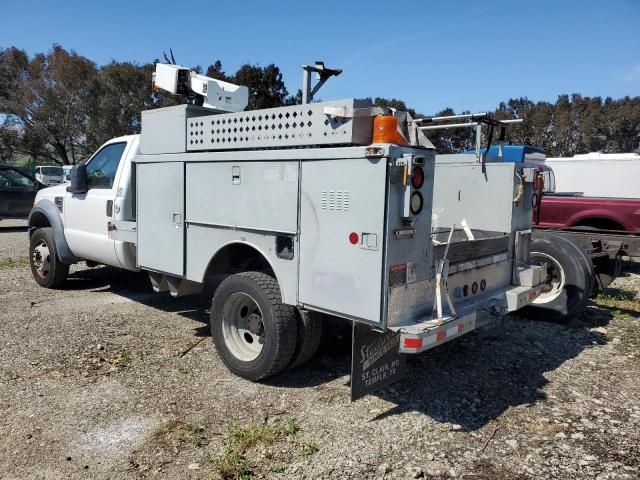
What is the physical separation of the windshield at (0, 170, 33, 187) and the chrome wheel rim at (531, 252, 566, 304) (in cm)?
1418

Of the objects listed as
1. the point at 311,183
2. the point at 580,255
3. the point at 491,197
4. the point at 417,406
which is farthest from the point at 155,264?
the point at 580,255

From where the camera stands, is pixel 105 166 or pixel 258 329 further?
pixel 105 166

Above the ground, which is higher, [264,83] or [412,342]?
[264,83]

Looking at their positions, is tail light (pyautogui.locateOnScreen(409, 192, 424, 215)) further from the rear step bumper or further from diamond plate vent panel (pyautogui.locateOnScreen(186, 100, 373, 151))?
the rear step bumper

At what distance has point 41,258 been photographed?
24.8ft

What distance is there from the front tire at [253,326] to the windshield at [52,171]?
26.9 metres

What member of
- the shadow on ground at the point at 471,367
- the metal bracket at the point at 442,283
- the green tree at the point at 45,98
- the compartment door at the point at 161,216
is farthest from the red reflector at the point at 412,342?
the green tree at the point at 45,98

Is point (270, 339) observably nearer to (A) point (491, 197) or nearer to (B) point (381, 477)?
(B) point (381, 477)

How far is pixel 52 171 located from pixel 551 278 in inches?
1107

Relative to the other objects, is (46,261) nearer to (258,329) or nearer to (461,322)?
(258,329)

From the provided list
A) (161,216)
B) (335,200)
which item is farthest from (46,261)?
(335,200)

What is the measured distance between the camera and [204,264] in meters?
4.75

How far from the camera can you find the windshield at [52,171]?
2809 centimetres

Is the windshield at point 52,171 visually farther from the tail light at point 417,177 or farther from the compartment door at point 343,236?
the tail light at point 417,177
